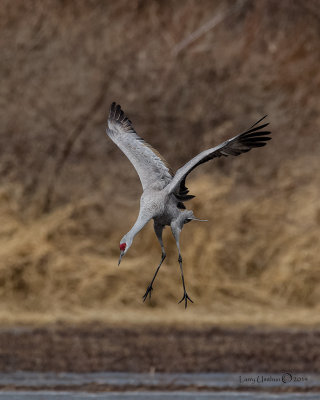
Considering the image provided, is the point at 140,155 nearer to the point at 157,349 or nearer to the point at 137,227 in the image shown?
the point at 137,227

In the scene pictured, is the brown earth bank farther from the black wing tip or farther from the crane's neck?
the crane's neck

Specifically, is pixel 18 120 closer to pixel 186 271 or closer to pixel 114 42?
pixel 114 42

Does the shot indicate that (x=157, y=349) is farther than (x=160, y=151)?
No

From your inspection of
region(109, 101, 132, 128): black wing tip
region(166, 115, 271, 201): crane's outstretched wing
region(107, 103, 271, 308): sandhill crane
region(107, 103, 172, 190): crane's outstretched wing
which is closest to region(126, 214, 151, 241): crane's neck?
region(107, 103, 271, 308): sandhill crane

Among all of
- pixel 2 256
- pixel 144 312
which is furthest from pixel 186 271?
pixel 2 256

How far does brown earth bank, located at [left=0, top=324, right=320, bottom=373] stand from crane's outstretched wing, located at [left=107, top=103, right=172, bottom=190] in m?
2.55

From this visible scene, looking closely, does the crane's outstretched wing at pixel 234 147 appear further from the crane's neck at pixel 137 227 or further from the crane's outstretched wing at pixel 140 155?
the crane's neck at pixel 137 227

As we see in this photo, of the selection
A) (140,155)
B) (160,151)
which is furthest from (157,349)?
(160,151)

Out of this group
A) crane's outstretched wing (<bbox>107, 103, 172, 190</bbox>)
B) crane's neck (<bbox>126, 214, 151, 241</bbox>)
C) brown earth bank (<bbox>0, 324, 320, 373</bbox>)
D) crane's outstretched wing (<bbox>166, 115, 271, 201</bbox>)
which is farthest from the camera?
brown earth bank (<bbox>0, 324, 320, 373</bbox>)

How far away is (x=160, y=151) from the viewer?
1642 centimetres

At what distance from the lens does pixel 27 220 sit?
15.1 metres

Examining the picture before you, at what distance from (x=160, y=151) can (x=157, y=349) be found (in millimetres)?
5971

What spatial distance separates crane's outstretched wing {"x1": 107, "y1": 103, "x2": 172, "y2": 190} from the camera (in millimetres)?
6949

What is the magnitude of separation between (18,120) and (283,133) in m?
4.00
